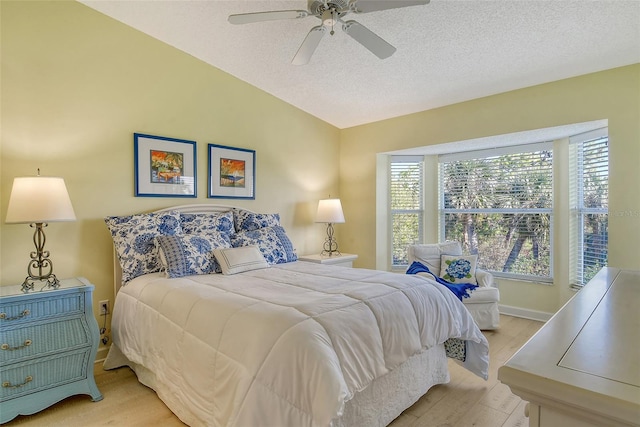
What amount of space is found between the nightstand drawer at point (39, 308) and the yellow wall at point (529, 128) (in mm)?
3382

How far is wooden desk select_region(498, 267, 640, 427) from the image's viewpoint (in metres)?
0.50

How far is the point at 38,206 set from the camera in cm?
224

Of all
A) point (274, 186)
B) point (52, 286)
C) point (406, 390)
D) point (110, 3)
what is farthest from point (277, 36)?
point (406, 390)

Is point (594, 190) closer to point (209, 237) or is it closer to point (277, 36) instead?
point (277, 36)

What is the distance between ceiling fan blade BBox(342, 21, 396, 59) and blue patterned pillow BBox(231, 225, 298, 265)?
1.87m

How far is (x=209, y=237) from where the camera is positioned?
296cm

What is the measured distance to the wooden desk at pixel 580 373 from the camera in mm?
502

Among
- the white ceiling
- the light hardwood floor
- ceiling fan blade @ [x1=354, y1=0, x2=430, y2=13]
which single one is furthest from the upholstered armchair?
ceiling fan blade @ [x1=354, y1=0, x2=430, y2=13]

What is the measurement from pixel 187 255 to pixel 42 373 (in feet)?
3.66

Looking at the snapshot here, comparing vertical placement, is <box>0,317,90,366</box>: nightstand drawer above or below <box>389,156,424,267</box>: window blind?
below

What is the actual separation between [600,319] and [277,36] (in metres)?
3.01

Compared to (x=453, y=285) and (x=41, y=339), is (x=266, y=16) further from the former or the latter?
(x=453, y=285)

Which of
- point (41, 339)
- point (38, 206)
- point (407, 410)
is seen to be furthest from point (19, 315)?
point (407, 410)

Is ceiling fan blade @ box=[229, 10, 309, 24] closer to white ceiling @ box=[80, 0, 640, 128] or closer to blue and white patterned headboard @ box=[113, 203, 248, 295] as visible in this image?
white ceiling @ box=[80, 0, 640, 128]
